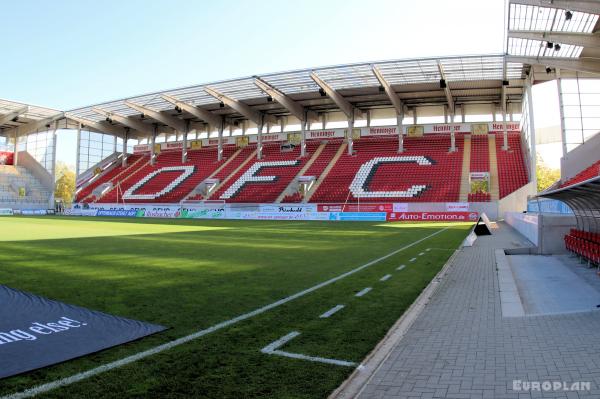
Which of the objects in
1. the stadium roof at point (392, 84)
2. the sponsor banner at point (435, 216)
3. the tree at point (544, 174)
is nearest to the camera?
the stadium roof at point (392, 84)

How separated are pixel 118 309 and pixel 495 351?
530 centimetres

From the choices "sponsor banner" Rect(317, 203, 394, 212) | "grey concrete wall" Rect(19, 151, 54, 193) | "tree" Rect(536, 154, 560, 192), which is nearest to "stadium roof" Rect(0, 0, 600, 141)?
"grey concrete wall" Rect(19, 151, 54, 193)

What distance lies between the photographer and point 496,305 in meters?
7.14

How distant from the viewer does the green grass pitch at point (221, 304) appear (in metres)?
3.79

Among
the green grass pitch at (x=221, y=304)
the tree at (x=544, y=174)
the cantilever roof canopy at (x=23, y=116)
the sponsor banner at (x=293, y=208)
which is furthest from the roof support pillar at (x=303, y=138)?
the tree at (x=544, y=174)

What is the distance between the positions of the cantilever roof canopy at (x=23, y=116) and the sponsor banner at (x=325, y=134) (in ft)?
114

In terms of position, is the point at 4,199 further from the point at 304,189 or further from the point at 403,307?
the point at 403,307

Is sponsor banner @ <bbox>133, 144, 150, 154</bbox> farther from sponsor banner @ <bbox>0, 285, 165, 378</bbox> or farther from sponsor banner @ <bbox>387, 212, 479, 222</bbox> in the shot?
sponsor banner @ <bbox>0, 285, 165, 378</bbox>

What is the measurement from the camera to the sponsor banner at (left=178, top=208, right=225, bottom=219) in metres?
44.9

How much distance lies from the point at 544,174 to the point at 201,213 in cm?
6854

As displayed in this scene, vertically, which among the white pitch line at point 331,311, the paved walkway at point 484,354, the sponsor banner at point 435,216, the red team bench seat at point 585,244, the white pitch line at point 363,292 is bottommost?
the paved walkway at point 484,354

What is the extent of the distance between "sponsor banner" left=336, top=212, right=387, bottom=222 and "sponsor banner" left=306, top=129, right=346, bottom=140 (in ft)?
62.7

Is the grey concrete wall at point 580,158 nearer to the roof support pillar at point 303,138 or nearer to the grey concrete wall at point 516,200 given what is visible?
the grey concrete wall at point 516,200

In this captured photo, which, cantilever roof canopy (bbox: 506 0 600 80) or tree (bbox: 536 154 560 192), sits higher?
cantilever roof canopy (bbox: 506 0 600 80)
